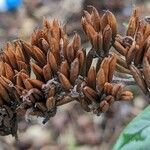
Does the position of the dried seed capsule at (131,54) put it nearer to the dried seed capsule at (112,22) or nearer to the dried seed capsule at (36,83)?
the dried seed capsule at (112,22)

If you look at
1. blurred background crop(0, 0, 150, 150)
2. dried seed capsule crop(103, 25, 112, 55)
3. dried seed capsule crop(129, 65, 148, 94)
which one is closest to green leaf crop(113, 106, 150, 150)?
dried seed capsule crop(129, 65, 148, 94)

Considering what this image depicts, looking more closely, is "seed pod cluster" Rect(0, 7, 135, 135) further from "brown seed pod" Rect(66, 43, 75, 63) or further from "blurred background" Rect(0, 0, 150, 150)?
"blurred background" Rect(0, 0, 150, 150)

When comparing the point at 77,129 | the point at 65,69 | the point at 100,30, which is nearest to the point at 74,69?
the point at 65,69

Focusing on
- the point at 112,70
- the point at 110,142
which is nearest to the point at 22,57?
the point at 112,70

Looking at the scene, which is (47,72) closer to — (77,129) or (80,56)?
(80,56)

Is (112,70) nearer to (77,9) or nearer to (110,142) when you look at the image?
(110,142)

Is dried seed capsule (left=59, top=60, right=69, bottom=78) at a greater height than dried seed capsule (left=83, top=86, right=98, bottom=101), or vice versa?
dried seed capsule (left=59, top=60, right=69, bottom=78)

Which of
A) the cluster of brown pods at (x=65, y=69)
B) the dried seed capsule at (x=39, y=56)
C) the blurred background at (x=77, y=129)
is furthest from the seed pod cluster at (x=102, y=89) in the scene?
the blurred background at (x=77, y=129)
